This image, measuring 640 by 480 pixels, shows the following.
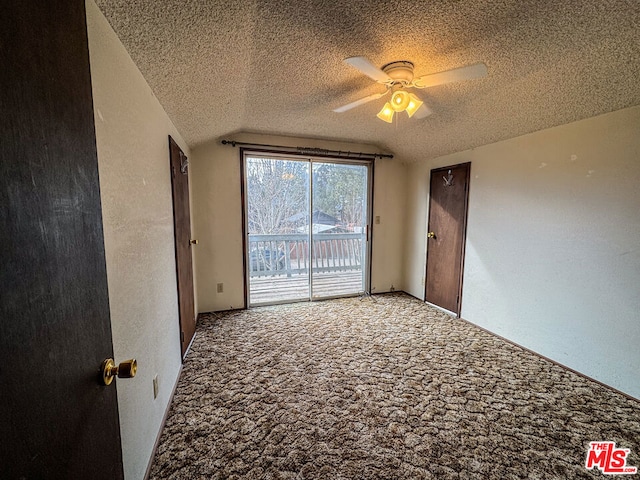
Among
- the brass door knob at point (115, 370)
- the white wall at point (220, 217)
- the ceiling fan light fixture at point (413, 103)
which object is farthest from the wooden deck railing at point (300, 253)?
the brass door knob at point (115, 370)

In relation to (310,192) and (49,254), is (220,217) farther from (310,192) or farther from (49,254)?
(49,254)

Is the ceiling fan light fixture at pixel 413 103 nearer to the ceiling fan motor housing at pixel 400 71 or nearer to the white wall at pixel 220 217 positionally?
the ceiling fan motor housing at pixel 400 71

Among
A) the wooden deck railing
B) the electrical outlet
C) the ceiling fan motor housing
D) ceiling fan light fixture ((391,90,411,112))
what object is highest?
the ceiling fan motor housing

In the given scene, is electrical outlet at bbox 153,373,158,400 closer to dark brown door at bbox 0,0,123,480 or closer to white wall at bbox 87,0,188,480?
white wall at bbox 87,0,188,480

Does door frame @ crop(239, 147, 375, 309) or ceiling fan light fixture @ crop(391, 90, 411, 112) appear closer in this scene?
ceiling fan light fixture @ crop(391, 90, 411, 112)

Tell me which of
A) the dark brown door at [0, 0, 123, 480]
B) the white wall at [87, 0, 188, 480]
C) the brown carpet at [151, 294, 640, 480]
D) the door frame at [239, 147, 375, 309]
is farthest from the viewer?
the door frame at [239, 147, 375, 309]

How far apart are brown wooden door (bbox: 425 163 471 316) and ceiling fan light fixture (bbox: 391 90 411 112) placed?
1689mm

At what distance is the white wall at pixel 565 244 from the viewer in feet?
6.14

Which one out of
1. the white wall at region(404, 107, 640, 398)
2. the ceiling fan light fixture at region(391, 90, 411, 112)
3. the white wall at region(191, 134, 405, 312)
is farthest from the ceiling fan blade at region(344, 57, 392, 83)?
the white wall at region(191, 134, 405, 312)

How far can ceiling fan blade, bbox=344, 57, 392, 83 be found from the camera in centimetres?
140

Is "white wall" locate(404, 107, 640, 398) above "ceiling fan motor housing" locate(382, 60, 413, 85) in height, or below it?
below

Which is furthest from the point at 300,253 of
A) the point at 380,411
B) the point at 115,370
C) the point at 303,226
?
the point at 115,370

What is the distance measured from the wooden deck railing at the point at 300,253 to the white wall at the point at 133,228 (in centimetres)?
230

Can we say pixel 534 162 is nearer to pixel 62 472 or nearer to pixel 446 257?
pixel 446 257
